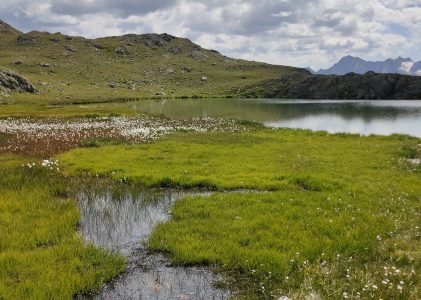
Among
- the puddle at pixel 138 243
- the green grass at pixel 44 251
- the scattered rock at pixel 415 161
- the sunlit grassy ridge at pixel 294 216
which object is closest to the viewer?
the green grass at pixel 44 251

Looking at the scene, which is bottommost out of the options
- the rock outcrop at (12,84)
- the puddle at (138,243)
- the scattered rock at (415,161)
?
the puddle at (138,243)

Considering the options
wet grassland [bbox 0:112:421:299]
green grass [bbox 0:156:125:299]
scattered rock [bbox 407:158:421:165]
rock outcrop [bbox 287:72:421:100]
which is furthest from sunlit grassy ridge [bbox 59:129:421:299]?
rock outcrop [bbox 287:72:421:100]

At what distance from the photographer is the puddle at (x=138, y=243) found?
10.1 meters

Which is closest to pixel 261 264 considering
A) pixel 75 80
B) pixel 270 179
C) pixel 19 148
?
pixel 270 179

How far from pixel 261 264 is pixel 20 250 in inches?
279

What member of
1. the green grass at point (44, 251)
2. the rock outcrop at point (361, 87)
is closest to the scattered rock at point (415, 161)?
the green grass at point (44, 251)

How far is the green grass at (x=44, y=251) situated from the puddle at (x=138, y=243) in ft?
1.60

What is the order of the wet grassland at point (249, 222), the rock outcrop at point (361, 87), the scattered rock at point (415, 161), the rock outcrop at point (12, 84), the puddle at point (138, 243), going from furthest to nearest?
the rock outcrop at point (361, 87), the rock outcrop at point (12, 84), the scattered rock at point (415, 161), the wet grassland at point (249, 222), the puddle at point (138, 243)

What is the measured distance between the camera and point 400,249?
12.2m

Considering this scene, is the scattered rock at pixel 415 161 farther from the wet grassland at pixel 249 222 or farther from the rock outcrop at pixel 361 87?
the rock outcrop at pixel 361 87

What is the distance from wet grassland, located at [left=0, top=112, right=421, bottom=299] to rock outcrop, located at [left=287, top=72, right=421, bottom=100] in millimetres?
135076

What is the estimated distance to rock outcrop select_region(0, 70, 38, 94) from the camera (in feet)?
366

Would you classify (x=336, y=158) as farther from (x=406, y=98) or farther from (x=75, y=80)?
(x=75, y=80)

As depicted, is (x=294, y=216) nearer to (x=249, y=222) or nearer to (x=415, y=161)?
(x=249, y=222)
